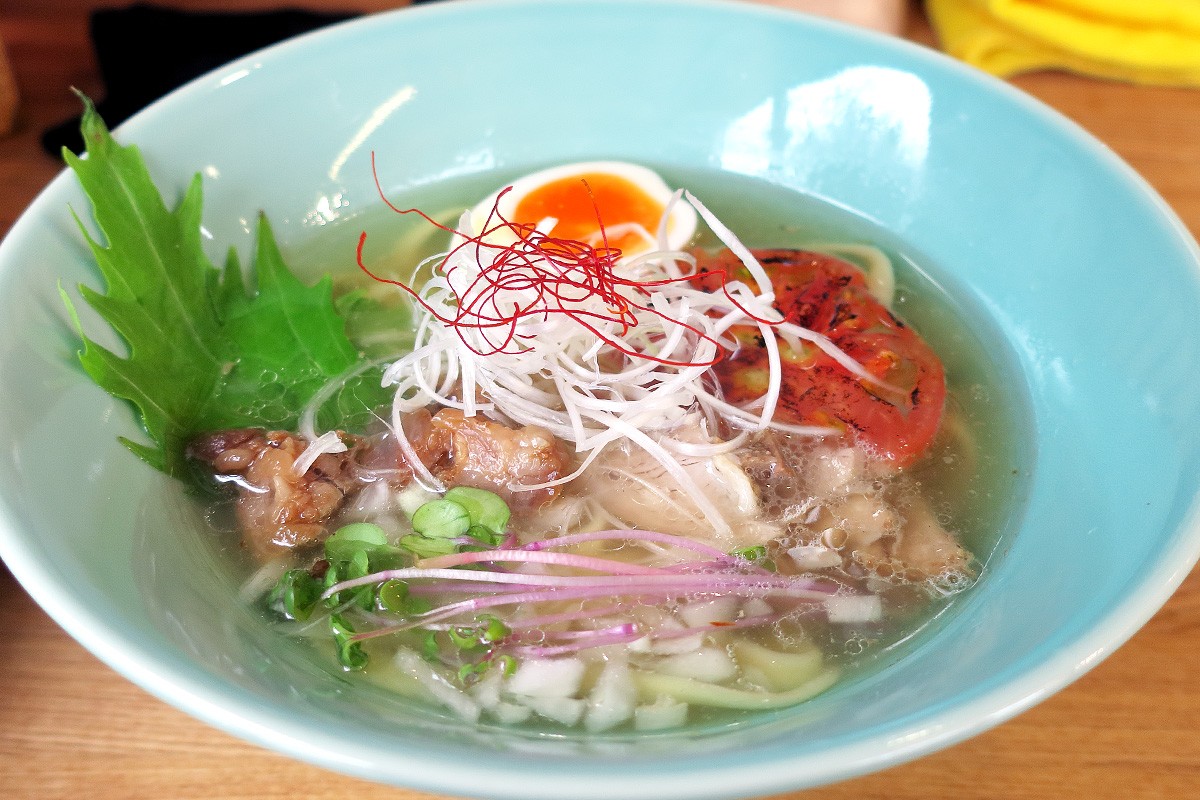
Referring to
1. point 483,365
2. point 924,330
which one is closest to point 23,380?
point 483,365

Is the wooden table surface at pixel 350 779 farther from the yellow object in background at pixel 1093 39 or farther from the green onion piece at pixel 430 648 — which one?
the yellow object in background at pixel 1093 39

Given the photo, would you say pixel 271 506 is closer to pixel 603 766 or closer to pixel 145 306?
pixel 145 306

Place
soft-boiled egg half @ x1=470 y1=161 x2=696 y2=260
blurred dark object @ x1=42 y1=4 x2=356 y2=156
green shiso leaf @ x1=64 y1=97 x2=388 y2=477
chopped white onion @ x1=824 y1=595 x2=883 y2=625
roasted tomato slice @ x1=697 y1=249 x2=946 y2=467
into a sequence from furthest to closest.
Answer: blurred dark object @ x1=42 y1=4 x2=356 y2=156
soft-boiled egg half @ x1=470 y1=161 x2=696 y2=260
roasted tomato slice @ x1=697 y1=249 x2=946 y2=467
green shiso leaf @ x1=64 y1=97 x2=388 y2=477
chopped white onion @ x1=824 y1=595 x2=883 y2=625

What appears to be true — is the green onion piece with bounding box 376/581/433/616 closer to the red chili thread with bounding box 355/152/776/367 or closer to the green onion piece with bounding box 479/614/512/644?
the green onion piece with bounding box 479/614/512/644

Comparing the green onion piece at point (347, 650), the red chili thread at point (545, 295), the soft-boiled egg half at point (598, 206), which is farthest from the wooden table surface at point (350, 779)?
the soft-boiled egg half at point (598, 206)

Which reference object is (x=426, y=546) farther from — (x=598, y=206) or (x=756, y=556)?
(x=598, y=206)

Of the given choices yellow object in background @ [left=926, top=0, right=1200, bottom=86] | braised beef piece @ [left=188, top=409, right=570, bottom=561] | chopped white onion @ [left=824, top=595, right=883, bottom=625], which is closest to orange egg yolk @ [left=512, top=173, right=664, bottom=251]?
braised beef piece @ [left=188, top=409, right=570, bottom=561]

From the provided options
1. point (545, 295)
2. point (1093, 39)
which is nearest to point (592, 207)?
point (545, 295)
